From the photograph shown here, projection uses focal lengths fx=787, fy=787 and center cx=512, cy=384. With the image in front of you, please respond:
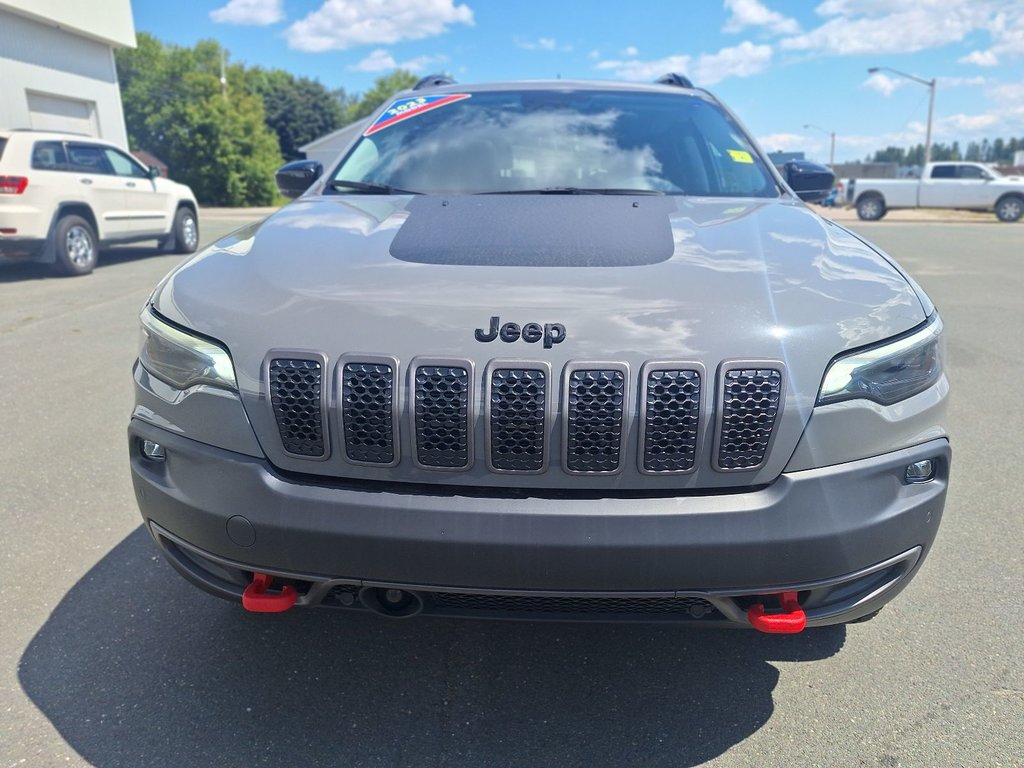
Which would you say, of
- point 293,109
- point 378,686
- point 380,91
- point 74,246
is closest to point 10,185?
point 74,246

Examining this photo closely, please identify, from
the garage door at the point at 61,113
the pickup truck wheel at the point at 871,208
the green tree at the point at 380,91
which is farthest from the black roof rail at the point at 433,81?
the green tree at the point at 380,91

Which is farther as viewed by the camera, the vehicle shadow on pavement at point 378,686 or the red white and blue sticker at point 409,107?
the red white and blue sticker at point 409,107

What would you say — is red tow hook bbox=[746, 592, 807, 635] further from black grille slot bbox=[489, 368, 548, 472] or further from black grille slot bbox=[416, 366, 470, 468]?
black grille slot bbox=[416, 366, 470, 468]

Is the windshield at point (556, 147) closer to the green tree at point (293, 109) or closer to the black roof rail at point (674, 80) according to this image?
the black roof rail at point (674, 80)

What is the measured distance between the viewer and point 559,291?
188 centimetres

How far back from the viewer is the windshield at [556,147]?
9.82 ft

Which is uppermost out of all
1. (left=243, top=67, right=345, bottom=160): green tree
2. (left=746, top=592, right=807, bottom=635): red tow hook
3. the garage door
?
(left=243, top=67, right=345, bottom=160): green tree

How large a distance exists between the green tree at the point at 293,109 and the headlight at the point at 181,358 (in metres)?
76.7

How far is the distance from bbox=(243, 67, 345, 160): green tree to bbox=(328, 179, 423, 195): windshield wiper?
248ft

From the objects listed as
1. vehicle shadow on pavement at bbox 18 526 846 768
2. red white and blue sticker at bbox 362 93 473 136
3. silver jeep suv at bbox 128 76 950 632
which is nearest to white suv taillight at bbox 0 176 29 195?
red white and blue sticker at bbox 362 93 473 136

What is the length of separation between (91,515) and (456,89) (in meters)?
2.48

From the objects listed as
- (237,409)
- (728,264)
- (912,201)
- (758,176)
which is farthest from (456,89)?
(912,201)

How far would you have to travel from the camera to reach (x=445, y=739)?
2.05 meters

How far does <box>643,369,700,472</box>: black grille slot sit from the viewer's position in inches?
66.2
